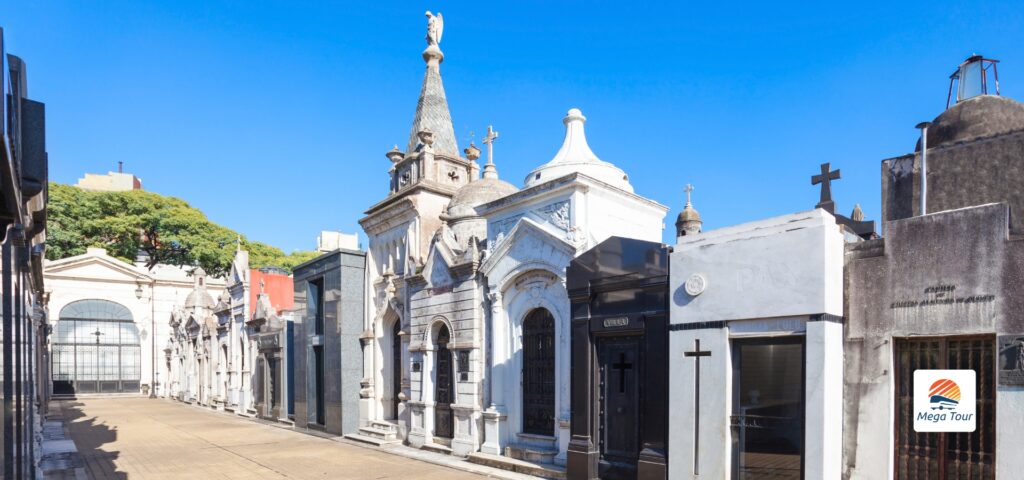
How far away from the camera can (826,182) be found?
471 inches

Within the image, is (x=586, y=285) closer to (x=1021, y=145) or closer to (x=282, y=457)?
(x=1021, y=145)

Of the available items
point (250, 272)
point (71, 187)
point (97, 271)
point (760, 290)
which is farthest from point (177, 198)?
point (760, 290)

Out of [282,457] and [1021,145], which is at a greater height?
[1021,145]

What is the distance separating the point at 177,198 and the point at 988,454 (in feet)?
179

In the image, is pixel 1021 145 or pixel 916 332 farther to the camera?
pixel 1021 145

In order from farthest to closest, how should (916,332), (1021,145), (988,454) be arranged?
(1021,145) < (916,332) < (988,454)

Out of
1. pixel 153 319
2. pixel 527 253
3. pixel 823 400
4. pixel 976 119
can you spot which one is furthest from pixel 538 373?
pixel 153 319

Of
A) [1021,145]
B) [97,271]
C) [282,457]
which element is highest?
[1021,145]

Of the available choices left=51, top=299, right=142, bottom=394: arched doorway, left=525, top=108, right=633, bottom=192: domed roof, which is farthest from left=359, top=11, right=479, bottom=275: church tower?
left=51, top=299, right=142, bottom=394: arched doorway

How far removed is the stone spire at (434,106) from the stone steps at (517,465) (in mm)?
9942

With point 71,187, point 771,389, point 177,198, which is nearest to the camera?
point 771,389

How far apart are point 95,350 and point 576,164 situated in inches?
1650

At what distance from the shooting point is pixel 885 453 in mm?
6848

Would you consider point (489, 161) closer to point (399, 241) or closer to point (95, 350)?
point (399, 241)
